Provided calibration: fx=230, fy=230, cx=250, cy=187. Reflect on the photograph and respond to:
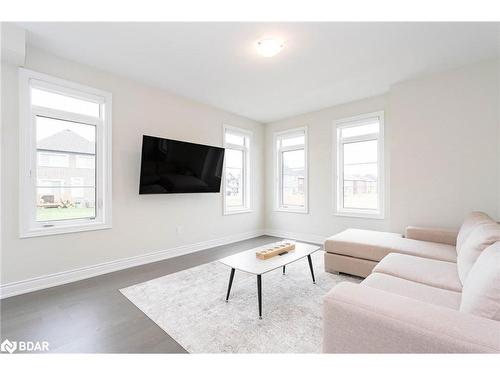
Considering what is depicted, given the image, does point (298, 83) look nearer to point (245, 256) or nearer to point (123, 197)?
point (245, 256)

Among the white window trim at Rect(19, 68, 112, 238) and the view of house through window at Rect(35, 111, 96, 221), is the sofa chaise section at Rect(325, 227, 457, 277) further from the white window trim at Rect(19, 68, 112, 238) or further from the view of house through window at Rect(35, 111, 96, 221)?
the view of house through window at Rect(35, 111, 96, 221)

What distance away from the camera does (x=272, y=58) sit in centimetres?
273

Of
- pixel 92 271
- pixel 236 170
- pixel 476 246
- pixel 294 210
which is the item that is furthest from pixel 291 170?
pixel 92 271

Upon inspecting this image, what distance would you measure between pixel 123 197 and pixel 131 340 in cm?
203

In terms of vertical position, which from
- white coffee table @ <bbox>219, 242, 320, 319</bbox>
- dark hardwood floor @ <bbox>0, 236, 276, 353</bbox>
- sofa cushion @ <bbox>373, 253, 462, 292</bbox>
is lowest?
dark hardwood floor @ <bbox>0, 236, 276, 353</bbox>

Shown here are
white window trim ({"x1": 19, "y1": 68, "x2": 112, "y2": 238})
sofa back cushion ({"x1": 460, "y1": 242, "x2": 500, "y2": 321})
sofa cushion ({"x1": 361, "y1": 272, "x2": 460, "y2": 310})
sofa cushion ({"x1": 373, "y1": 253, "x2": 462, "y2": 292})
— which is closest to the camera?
sofa back cushion ({"x1": 460, "y1": 242, "x2": 500, "y2": 321})

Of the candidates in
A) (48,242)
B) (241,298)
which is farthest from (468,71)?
(48,242)

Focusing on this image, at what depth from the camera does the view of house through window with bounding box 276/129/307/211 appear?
4930 mm

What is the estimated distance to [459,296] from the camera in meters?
1.53

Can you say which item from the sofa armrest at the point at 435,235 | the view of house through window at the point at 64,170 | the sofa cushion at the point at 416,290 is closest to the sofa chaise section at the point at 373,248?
the sofa armrest at the point at 435,235

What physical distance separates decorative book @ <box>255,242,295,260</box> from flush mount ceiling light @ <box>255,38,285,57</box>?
2122 millimetres

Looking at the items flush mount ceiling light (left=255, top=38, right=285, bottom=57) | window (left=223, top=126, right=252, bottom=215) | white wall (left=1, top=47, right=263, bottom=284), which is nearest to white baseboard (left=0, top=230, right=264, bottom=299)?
white wall (left=1, top=47, right=263, bottom=284)

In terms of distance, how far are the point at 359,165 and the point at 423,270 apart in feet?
8.36
